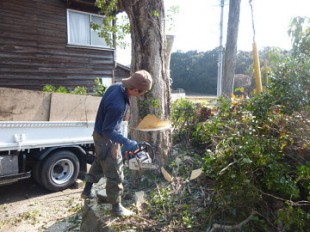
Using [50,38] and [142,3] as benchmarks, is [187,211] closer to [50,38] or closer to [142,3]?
[142,3]

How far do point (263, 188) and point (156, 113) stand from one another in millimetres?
1886

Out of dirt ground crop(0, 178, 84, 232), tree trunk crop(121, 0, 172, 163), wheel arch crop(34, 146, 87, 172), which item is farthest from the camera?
wheel arch crop(34, 146, 87, 172)

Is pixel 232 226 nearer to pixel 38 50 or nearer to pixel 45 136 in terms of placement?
pixel 45 136

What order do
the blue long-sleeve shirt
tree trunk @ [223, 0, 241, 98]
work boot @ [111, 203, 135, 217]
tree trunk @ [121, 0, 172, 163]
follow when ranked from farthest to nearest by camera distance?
1. tree trunk @ [223, 0, 241, 98]
2. tree trunk @ [121, 0, 172, 163]
3. work boot @ [111, 203, 135, 217]
4. the blue long-sleeve shirt

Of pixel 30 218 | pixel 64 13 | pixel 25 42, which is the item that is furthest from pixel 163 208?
pixel 64 13

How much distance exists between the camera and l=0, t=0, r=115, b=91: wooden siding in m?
8.56

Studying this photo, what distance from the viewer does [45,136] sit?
4.96m

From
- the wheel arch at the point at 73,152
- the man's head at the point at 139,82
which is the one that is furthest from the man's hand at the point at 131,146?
the wheel arch at the point at 73,152

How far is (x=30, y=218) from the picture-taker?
13.5 ft

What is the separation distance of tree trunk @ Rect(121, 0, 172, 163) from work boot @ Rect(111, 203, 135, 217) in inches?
43.0

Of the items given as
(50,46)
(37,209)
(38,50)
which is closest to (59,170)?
(37,209)

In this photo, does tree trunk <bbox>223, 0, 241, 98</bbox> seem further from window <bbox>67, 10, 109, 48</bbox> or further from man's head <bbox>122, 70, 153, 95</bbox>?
man's head <bbox>122, 70, 153, 95</bbox>

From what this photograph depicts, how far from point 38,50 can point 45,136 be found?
5390 mm

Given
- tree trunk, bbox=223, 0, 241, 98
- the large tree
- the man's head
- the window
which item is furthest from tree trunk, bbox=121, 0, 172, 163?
the window
